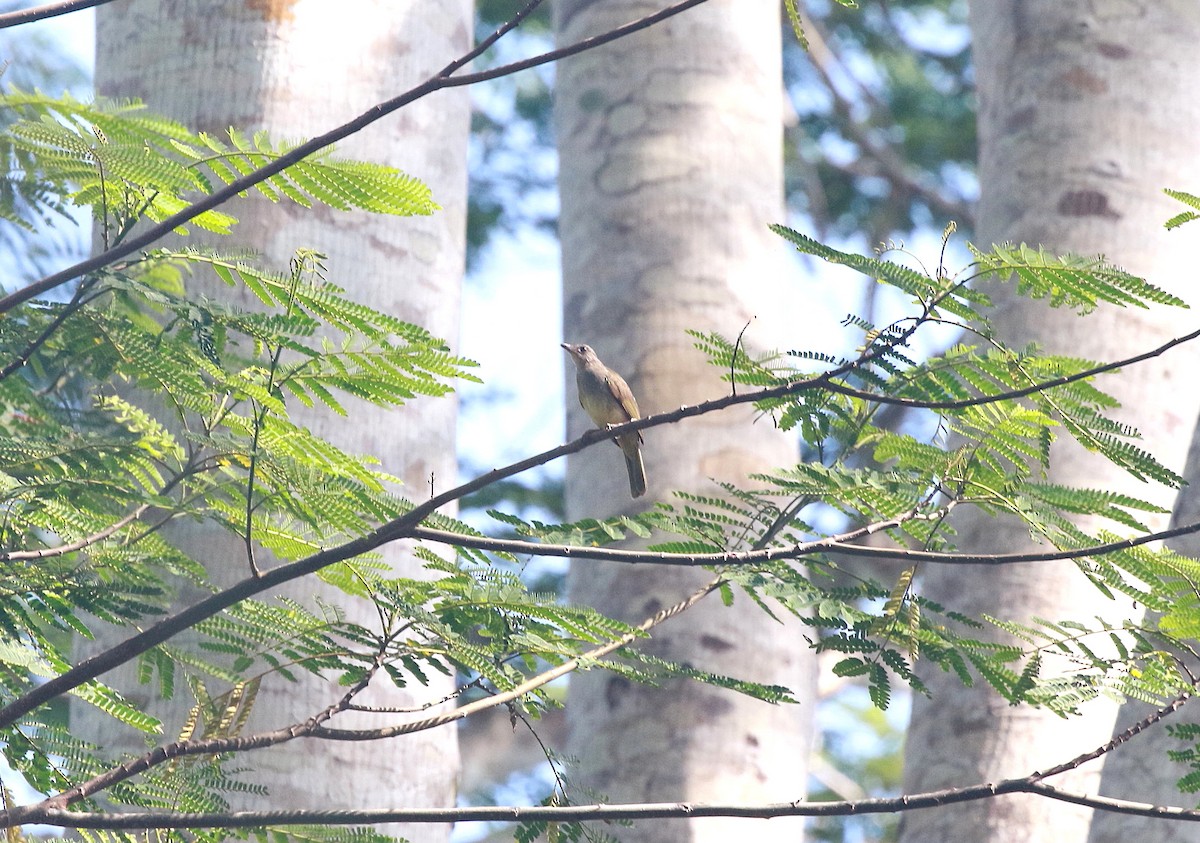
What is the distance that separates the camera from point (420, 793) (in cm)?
346

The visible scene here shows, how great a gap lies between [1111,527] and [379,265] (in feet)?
9.01

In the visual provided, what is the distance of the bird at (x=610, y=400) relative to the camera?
16.0ft

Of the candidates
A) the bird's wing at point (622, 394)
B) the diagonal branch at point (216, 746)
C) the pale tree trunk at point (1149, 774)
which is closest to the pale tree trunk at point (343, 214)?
the bird's wing at point (622, 394)

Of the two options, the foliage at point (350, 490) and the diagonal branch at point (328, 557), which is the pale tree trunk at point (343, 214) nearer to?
the foliage at point (350, 490)

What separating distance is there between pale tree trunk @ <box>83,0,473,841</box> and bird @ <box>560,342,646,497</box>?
3.25 ft

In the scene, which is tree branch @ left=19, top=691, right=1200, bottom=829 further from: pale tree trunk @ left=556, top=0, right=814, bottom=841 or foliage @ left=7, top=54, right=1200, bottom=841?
pale tree trunk @ left=556, top=0, right=814, bottom=841

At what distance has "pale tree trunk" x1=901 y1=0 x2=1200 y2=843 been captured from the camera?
15.2ft

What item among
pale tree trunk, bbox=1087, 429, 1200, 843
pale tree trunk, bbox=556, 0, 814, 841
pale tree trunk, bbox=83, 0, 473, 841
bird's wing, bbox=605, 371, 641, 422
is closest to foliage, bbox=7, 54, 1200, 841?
pale tree trunk, bbox=83, 0, 473, 841

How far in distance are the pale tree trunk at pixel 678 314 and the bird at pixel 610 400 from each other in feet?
0.37

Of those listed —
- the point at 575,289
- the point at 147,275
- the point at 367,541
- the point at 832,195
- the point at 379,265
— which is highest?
the point at 832,195

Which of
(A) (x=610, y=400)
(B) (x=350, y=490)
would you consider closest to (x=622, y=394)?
(A) (x=610, y=400)

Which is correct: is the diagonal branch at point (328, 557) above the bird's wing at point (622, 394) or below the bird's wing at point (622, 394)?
below

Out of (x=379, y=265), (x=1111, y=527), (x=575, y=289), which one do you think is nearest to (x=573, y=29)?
(x=575, y=289)

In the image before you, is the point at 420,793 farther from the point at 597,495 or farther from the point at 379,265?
the point at 597,495
